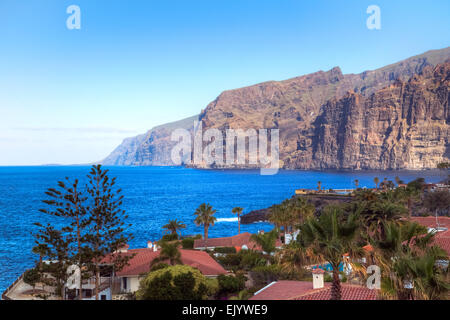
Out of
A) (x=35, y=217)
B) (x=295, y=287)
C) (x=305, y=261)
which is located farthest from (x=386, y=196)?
(x=35, y=217)

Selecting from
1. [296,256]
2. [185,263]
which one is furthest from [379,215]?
[185,263]

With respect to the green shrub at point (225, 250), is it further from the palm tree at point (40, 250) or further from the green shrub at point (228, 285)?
the palm tree at point (40, 250)

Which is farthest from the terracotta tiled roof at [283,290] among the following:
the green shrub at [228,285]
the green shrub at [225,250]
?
the green shrub at [225,250]

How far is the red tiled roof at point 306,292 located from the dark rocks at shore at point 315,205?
230 ft

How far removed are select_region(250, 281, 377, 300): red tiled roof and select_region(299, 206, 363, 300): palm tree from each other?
7.21 ft

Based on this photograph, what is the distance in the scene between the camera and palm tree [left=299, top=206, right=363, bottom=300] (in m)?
14.4

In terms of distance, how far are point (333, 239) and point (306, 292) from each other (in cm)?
538

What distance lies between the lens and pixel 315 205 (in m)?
103

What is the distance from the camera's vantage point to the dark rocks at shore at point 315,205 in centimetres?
9719

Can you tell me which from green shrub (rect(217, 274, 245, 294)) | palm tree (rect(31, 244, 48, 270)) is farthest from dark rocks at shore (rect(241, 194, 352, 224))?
palm tree (rect(31, 244, 48, 270))

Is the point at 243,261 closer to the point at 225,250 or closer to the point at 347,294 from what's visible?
the point at 225,250
